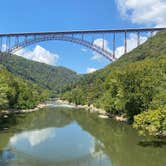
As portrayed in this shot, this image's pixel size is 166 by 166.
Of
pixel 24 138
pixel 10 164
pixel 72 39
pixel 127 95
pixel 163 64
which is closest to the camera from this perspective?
pixel 10 164

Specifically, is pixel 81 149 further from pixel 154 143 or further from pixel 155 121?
pixel 155 121

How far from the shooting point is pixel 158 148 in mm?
27094

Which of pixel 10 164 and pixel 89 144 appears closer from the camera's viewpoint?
pixel 10 164

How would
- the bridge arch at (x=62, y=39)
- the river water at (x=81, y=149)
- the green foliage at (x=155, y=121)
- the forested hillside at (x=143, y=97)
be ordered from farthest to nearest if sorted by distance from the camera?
the bridge arch at (x=62, y=39), the forested hillside at (x=143, y=97), the green foliage at (x=155, y=121), the river water at (x=81, y=149)

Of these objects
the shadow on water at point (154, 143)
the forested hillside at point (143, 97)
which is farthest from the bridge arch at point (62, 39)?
the shadow on water at point (154, 143)

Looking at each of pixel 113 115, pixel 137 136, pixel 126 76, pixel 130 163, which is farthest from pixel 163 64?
pixel 130 163

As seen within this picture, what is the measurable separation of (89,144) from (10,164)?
441 inches

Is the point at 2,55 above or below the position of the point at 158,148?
above

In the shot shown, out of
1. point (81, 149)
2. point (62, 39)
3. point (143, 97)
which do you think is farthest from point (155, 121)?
point (62, 39)

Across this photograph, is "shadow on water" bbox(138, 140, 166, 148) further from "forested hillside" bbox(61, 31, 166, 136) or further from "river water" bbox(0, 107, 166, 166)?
"forested hillside" bbox(61, 31, 166, 136)

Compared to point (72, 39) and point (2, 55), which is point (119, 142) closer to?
point (72, 39)

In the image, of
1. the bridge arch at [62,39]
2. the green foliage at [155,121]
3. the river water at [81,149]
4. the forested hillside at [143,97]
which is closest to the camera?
the river water at [81,149]

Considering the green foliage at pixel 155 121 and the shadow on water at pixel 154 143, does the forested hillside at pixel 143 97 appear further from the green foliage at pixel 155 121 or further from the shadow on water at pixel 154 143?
the shadow on water at pixel 154 143

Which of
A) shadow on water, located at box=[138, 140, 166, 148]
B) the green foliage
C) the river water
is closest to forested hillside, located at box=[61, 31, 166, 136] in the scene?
the green foliage
